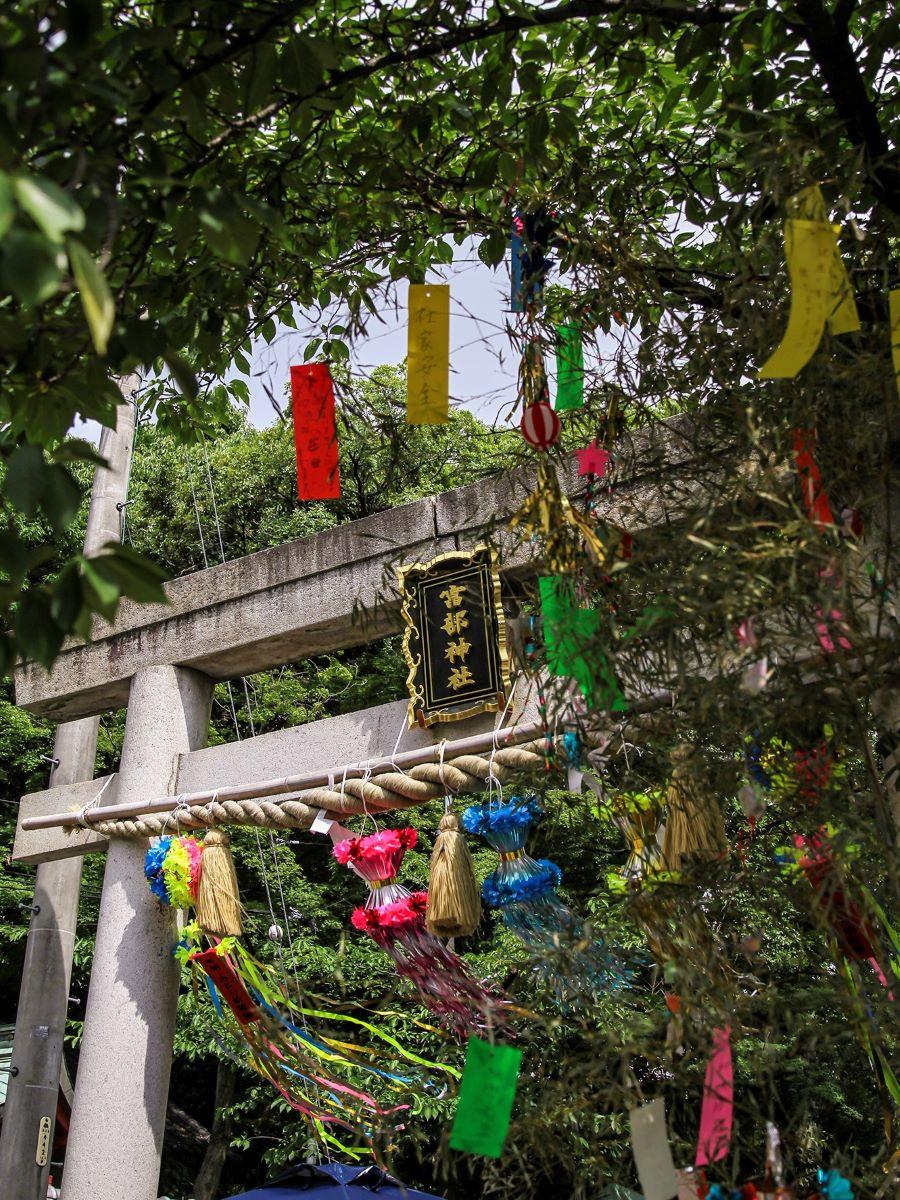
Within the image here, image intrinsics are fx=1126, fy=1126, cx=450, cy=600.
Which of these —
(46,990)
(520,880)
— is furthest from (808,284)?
(46,990)

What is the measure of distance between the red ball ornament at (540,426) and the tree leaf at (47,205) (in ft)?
4.38

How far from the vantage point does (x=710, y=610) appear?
178 cm

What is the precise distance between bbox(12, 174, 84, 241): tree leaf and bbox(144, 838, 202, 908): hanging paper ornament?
8.93 ft

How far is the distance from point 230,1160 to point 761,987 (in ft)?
28.4

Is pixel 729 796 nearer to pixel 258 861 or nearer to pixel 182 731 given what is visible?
pixel 182 731

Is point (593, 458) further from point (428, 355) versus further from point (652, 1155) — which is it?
point (652, 1155)

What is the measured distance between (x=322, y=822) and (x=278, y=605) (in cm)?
79

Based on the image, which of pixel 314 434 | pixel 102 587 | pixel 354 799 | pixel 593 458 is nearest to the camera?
pixel 102 587

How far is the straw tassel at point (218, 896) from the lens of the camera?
11.3 feet

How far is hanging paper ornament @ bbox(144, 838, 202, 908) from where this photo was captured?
11.6 feet

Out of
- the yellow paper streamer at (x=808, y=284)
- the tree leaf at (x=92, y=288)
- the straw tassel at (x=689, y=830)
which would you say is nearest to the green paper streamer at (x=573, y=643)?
the straw tassel at (x=689, y=830)

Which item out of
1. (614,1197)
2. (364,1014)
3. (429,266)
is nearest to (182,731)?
(429,266)

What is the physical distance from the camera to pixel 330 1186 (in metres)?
5.20

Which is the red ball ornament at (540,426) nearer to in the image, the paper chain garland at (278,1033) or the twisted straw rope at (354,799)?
the twisted straw rope at (354,799)
